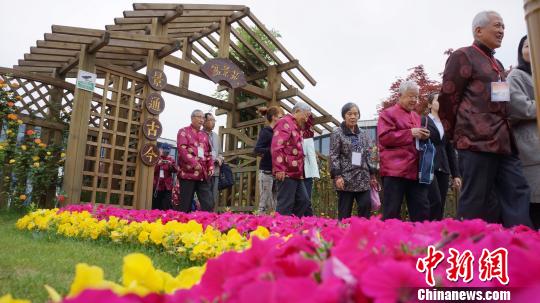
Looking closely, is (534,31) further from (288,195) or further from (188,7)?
(188,7)

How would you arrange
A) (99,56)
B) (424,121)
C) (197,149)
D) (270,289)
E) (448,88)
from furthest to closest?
(99,56), (197,149), (424,121), (448,88), (270,289)

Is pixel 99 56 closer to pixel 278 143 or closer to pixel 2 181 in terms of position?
pixel 2 181

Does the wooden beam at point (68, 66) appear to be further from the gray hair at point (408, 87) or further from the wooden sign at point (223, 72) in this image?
the gray hair at point (408, 87)

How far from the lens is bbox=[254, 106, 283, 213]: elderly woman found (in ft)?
19.3

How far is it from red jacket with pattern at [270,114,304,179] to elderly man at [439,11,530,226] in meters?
2.08

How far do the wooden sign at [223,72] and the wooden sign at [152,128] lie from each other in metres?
1.61

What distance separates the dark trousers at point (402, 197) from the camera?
393cm

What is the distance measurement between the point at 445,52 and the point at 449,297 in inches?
565

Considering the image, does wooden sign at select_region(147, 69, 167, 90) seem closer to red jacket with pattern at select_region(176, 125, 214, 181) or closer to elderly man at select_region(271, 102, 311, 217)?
red jacket with pattern at select_region(176, 125, 214, 181)

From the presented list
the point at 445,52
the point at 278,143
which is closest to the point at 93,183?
the point at 278,143

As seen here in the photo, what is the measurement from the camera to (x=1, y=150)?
7.55 m

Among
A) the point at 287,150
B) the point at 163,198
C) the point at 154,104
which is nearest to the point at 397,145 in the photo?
the point at 287,150

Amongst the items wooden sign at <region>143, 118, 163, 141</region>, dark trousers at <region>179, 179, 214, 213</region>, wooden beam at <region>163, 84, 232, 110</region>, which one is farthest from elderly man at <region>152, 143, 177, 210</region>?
dark trousers at <region>179, 179, 214, 213</region>

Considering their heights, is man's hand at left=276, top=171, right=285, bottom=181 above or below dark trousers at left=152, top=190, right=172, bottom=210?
above
